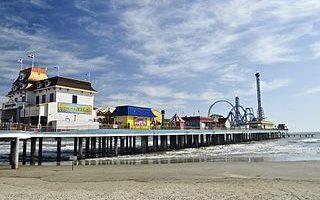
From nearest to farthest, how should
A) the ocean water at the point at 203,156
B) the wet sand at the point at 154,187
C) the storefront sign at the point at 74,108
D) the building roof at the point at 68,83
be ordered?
the wet sand at the point at 154,187 → the ocean water at the point at 203,156 → the storefront sign at the point at 74,108 → the building roof at the point at 68,83

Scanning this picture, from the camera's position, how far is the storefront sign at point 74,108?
110ft

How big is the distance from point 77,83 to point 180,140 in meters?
23.0

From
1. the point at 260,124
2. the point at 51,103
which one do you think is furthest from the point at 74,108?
the point at 260,124

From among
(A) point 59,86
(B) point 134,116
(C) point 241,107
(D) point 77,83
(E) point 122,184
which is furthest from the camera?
(C) point 241,107

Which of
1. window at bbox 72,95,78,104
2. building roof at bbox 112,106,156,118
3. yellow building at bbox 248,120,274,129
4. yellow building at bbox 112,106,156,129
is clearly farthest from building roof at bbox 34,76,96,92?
yellow building at bbox 248,120,274,129

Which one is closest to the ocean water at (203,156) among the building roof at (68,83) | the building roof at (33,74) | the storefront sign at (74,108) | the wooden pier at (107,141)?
the wooden pier at (107,141)

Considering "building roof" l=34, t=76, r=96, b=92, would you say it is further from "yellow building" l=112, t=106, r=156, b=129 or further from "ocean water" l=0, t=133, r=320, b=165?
"ocean water" l=0, t=133, r=320, b=165

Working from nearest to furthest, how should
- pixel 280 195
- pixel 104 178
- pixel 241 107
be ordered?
pixel 280 195
pixel 104 178
pixel 241 107

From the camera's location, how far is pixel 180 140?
2092 inches

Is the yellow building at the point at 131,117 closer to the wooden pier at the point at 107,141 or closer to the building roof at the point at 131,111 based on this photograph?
the building roof at the point at 131,111

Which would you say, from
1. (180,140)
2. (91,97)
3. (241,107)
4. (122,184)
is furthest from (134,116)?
(241,107)

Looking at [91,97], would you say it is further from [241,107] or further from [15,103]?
[241,107]

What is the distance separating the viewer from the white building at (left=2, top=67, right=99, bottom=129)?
32.3m

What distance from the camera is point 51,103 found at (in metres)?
32.8
